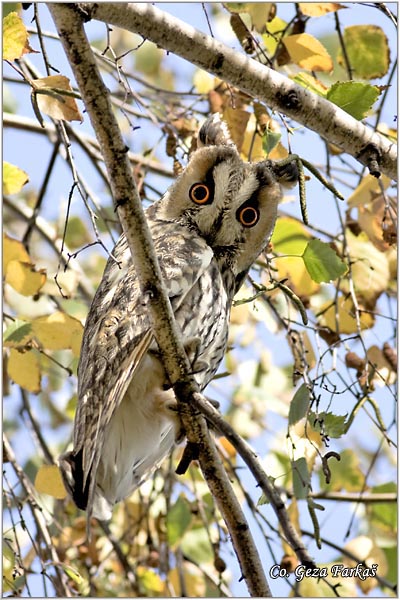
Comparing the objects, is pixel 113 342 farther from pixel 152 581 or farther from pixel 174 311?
pixel 152 581

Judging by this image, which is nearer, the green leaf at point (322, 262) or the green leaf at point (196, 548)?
the green leaf at point (322, 262)

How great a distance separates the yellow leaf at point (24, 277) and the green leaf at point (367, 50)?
102 centimetres

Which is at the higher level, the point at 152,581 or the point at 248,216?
the point at 248,216

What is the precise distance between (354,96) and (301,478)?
0.79 metres

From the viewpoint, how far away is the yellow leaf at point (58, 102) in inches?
62.2

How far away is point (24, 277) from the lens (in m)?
2.21

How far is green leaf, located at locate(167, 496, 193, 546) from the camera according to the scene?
2342 mm

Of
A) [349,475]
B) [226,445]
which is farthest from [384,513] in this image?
[226,445]

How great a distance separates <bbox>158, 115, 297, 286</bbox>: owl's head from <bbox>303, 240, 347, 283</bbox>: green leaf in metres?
0.32

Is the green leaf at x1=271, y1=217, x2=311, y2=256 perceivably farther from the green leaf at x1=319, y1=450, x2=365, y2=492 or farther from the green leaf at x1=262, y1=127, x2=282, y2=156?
the green leaf at x1=319, y1=450, x2=365, y2=492

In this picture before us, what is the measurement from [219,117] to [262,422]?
4.96 ft

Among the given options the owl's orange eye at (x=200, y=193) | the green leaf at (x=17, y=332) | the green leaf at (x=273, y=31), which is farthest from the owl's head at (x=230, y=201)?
the green leaf at (x=17, y=332)

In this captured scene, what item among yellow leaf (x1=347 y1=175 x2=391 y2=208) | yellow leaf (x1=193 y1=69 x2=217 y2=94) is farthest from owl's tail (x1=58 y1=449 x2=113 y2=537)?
yellow leaf (x1=193 y1=69 x2=217 y2=94)

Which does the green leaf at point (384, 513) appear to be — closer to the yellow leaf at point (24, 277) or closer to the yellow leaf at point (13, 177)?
the yellow leaf at point (24, 277)
